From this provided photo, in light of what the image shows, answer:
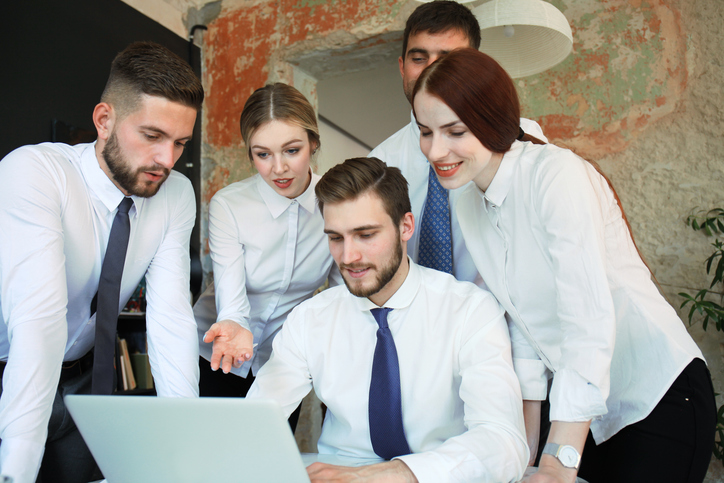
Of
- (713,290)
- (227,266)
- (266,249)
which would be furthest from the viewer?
(713,290)

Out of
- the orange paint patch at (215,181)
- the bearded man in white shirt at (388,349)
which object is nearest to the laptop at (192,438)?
the bearded man in white shirt at (388,349)

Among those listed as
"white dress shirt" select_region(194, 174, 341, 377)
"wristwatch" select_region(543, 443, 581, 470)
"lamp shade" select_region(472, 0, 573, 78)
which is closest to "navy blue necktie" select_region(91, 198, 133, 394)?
"white dress shirt" select_region(194, 174, 341, 377)

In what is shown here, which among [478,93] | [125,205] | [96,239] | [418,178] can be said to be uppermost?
[478,93]

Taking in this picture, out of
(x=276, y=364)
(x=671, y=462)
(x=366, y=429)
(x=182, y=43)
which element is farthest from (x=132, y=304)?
(x=671, y=462)

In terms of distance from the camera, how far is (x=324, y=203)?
175 centimetres

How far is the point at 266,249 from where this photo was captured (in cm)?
213

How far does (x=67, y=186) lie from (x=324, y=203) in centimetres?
74

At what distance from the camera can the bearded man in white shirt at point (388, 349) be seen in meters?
1.45

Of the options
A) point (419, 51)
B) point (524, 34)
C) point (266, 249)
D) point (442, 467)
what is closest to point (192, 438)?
point (442, 467)

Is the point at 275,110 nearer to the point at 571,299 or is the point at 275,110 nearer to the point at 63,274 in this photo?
the point at 63,274

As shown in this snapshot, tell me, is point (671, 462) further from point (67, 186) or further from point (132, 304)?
point (132, 304)

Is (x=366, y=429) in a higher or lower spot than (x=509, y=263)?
lower

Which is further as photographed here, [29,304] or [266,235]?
[266,235]

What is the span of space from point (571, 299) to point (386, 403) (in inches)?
22.5
